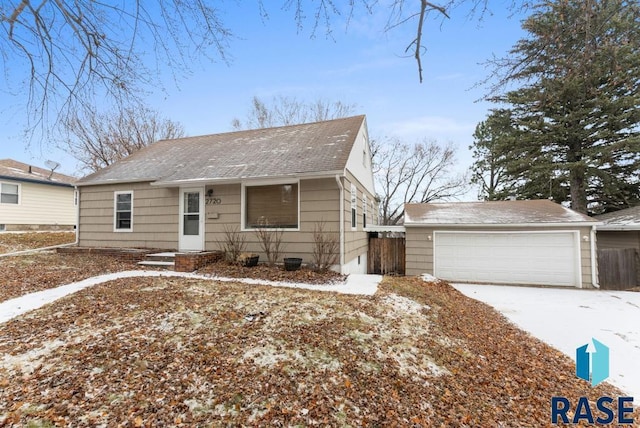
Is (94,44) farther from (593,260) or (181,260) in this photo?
(593,260)

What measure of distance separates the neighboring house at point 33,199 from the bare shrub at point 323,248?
14071 mm

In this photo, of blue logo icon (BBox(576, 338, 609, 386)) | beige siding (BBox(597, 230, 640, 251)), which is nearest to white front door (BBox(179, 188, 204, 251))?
blue logo icon (BBox(576, 338, 609, 386))

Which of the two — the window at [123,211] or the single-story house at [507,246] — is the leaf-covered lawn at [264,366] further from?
the single-story house at [507,246]

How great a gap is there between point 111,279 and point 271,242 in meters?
3.77

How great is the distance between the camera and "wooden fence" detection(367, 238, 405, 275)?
1170 cm

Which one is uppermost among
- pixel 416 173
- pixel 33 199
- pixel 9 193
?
pixel 416 173

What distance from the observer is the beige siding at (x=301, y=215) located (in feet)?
25.5

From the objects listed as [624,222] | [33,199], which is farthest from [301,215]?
[33,199]

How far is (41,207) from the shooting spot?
15.8 m

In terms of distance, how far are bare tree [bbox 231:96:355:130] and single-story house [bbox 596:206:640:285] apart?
1511 cm

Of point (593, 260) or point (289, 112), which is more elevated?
point (289, 112)

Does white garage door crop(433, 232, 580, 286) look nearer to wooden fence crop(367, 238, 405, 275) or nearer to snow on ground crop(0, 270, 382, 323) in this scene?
wooden fence crop(367, 238, 405, 275)

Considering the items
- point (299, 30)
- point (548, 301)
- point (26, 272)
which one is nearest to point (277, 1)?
point (299, 30)

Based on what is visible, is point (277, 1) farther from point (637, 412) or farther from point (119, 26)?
point (637, 412)
